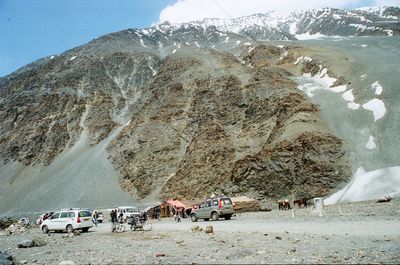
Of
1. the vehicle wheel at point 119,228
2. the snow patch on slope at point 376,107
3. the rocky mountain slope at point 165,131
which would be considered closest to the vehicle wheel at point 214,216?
the vehicle wheel at point 119,228

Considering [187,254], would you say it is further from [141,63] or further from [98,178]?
[141,63]

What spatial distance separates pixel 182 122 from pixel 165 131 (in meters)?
3.90

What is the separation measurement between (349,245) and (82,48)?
15435 cm

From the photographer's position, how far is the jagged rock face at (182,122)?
58781 millimetres

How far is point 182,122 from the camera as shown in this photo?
88125mm

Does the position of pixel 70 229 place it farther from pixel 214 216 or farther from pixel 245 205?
pixel 245 205

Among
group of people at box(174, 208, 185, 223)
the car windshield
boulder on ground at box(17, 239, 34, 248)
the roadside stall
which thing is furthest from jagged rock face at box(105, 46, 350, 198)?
boulder on ground at box(17, 239, 34, 248)

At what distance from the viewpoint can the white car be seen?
35.2 metres

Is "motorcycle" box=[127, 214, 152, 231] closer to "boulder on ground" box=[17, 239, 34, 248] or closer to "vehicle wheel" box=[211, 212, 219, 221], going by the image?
"vehicle wheel" box=[211, 212, 219, 221]

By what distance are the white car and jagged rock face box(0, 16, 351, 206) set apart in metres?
27.3

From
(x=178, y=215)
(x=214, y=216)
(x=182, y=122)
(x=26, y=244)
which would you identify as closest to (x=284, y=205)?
(x=178, y=215)

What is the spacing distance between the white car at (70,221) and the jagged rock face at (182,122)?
89.5ft

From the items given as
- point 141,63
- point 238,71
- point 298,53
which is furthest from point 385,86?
point 141,63

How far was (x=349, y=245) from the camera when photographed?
1496 cm
